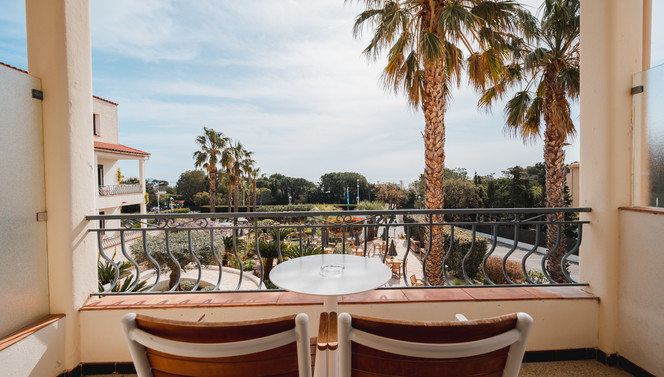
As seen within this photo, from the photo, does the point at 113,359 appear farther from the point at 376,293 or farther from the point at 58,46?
the point at 58,46

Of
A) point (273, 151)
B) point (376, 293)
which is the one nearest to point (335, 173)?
point (273, 151)

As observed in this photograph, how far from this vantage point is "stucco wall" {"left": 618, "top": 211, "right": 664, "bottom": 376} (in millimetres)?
1797

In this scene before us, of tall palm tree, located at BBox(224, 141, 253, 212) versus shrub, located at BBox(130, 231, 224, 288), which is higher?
tall palm tree, located at BBox(224, 141, 253, 212)

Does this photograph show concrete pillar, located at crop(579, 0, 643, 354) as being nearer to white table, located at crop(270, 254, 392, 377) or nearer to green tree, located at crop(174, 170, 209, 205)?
white table, located at crop(270, 254, 392, 377)

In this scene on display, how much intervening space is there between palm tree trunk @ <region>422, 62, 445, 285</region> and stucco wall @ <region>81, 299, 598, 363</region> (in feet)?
13.2

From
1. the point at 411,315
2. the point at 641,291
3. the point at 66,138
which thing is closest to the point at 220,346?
the point at 411,315

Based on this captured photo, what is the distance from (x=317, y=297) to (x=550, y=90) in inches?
323

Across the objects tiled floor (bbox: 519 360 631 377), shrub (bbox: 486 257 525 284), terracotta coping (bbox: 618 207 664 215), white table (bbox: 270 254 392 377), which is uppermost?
terracotta coping (bbox: 618 207 664 215)

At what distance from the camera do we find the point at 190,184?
126 ft

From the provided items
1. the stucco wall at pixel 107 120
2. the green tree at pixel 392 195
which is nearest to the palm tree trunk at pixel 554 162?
the stucco wall at pixel 107 120

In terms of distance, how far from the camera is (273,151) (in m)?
42.1

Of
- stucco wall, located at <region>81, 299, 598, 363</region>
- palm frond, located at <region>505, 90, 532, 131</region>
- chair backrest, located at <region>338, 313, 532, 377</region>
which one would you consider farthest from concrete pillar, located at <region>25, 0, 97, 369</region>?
palm frond, located at <region>505, 90, 532, 131</region>

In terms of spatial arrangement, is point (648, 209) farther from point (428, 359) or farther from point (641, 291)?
point (428, 359)

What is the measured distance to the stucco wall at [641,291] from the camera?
180 centimetres
